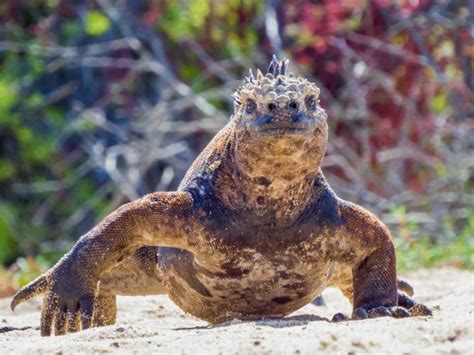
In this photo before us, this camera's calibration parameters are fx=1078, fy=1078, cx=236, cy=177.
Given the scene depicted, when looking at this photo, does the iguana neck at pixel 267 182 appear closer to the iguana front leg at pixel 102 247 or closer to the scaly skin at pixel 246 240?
the scaly skin at pixel 246 240

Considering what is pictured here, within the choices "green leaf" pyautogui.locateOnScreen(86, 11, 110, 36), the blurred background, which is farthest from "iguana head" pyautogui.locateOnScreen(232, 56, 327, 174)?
"green leaf" pyautogui.locateOnScreen(86, 11, 110, 36)

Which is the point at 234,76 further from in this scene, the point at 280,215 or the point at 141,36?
the point at 280,215

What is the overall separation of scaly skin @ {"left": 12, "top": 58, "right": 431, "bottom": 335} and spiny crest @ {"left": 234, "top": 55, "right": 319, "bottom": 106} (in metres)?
0.02

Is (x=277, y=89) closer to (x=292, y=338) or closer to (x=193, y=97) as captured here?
(x=292, y=338)

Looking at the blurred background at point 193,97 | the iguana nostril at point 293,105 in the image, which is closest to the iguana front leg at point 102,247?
the iguana nostril at point 293,105

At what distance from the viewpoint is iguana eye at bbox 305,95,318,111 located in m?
5.35

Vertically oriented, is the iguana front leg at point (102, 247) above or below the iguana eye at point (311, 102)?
below

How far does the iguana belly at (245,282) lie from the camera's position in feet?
18.6

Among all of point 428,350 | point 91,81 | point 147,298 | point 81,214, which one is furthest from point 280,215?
point 91,81

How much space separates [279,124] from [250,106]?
0.29 meters

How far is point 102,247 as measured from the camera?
5.79m

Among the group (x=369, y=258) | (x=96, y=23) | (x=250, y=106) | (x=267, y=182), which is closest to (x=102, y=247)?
(x=267, y=182)

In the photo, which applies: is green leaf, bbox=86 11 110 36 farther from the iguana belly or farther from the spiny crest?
the spiny crest

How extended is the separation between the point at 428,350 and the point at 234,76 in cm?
932
